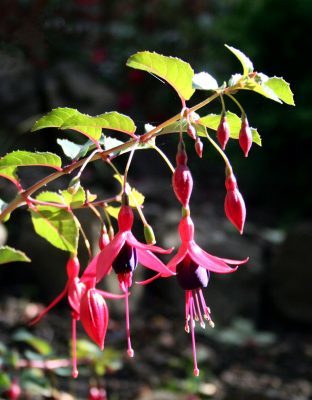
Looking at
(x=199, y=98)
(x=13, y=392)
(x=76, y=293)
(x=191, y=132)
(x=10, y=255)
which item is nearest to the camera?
(x=191, y=132)

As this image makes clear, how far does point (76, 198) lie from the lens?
84cm

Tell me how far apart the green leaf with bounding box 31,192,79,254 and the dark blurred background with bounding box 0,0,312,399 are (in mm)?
1862

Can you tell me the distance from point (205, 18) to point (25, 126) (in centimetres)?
217

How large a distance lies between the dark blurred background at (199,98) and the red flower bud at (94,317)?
2.01 metres

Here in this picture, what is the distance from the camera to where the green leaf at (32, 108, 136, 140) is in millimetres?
728

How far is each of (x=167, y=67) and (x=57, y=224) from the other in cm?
25

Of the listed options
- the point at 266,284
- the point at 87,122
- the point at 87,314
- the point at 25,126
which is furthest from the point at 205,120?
the point at 25,126

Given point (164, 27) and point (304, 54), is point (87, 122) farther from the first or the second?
point (164, 27)

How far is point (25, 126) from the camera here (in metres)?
3.33

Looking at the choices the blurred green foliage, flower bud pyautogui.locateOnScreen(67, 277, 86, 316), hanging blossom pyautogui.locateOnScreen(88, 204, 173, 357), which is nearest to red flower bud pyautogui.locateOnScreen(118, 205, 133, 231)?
hanging blossom pyautogui.locateOnScreen(88, 204, 173, 357)

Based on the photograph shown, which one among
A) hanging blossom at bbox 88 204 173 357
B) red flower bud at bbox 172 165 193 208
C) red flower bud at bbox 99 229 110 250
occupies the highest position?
red flower bud at bbox 172 165 193 208

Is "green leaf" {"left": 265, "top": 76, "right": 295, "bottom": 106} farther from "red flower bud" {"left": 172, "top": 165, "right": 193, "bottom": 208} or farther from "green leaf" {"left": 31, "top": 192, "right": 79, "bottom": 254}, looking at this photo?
"green leaf" {"left": 31, "top": 192, "right": 79, "bottom": 254}

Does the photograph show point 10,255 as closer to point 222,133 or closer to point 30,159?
point 30,159

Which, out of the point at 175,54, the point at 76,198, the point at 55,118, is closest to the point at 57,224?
the point at 76,198
